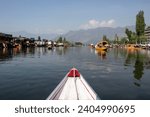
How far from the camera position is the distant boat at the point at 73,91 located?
13.3 metres

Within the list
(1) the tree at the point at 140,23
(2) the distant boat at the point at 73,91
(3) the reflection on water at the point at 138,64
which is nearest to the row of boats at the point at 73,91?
(2) the distant boat at the point at 73,91

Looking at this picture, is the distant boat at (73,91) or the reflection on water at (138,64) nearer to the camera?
the distant boat at (73,91)

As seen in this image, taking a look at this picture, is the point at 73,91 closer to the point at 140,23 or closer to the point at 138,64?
the point at 138,64

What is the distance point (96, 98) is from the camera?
42.8 feet

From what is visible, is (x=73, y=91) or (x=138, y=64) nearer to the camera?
(x=73, y=91)

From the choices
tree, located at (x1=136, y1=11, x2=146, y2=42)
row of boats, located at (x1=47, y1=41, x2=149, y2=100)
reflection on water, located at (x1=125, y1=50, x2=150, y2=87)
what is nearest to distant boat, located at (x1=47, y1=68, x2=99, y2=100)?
row of boats, located at (x1=47, y1=41, x2=149, y2=100)

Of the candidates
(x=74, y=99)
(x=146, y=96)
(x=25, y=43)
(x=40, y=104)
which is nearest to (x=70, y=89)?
(x=74, y=99)

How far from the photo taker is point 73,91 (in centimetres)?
1417

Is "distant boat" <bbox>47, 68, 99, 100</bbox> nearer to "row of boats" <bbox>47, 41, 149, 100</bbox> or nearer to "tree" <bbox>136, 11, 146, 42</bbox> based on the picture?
"row of boats" <bbox>47, 41, 149, 100</bbox>

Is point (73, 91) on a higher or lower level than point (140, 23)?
lower

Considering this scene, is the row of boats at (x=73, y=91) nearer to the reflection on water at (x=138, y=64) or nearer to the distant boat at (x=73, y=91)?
the distant boat at (x=73, y=91)

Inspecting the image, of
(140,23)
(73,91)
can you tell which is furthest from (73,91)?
(140,23)

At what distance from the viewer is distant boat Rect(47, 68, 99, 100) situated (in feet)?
43.8

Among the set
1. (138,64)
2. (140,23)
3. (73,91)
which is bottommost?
(138,64)
